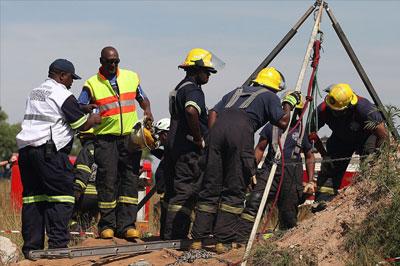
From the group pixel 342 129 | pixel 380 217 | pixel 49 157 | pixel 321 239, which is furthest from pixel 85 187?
pixel 380 217

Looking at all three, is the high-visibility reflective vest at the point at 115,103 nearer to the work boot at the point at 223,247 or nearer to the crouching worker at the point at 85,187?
the crouching worker at the point at 85,187

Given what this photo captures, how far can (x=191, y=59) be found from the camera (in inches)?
368

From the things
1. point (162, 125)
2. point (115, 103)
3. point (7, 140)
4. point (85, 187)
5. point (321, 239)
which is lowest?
point (7, 140)

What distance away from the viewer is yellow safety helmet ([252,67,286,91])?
30.5 feet

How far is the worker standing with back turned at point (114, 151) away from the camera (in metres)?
9.65

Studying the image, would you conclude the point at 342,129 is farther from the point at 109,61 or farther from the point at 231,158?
the point at 109,61

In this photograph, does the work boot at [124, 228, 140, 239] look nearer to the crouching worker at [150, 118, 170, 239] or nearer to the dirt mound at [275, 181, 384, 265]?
the crouching worker at [150, 118, 170, 239]

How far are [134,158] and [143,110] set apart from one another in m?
0.75

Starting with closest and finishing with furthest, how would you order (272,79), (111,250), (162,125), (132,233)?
(111,250)
(272,79)
(132,233)
(162,125)

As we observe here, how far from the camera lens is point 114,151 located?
968 cm

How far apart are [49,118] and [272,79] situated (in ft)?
8.27

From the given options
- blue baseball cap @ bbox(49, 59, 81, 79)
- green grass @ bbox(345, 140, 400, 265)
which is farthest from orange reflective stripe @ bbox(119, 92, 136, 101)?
green grass @ bbox(345, 140, 400, 265)

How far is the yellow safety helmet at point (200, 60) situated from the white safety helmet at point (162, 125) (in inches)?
45.5

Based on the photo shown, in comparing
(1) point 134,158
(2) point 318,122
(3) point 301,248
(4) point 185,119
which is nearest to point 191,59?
(4) point 185,119
